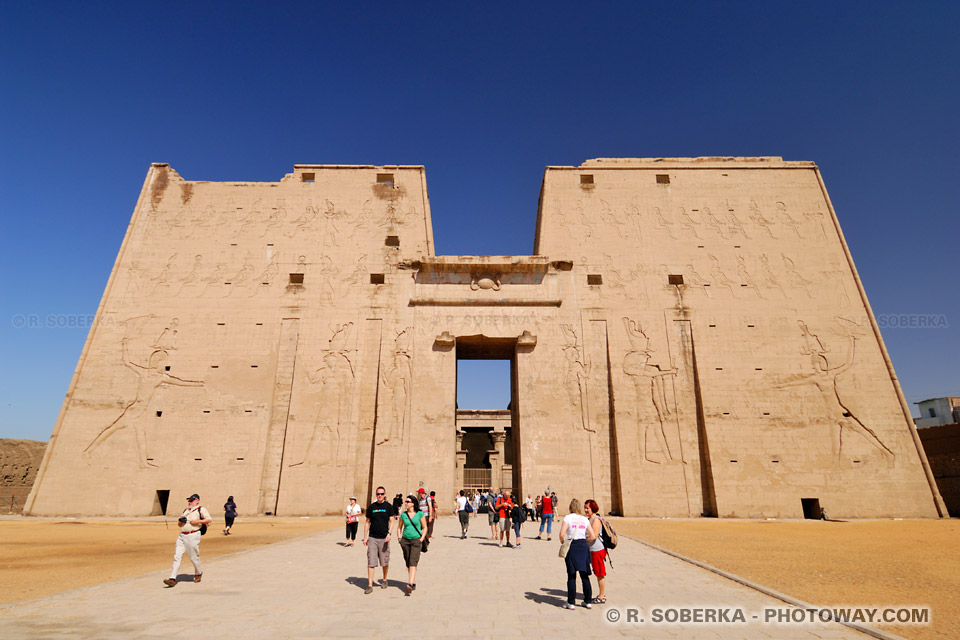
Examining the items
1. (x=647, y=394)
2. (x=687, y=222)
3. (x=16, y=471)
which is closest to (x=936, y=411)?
(x=687, y=222)

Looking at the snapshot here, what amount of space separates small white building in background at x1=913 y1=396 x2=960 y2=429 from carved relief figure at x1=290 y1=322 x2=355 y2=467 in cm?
4527

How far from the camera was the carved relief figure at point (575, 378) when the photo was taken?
66.9 feet

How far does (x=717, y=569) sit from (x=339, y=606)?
601cm

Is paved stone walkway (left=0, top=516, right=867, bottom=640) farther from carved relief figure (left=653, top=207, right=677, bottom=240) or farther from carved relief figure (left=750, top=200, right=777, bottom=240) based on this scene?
carved relief figure (left=750, top=200, right=777, bottom=240)

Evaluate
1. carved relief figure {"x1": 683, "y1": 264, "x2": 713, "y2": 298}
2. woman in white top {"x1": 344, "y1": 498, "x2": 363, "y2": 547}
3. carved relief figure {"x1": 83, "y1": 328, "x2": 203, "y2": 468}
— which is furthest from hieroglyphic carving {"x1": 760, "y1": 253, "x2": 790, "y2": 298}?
carved relief figure {"x1": 83, "y1": 328, "x2": 203, "y2": 468}

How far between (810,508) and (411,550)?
1916 cm

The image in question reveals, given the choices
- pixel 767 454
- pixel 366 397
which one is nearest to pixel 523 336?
pixel 366 397

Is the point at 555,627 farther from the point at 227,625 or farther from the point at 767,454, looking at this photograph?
the point at 767,454

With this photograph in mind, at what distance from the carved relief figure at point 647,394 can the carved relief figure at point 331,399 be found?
38.0 feet

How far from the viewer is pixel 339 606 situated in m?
5.86

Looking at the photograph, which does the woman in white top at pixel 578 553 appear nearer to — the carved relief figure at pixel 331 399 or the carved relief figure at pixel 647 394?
the carved relief figure at pixel 647 394

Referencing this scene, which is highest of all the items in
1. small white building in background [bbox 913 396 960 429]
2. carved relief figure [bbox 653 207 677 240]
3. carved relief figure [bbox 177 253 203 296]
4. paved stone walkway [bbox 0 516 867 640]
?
carved relief figure [bbox 653 207 677 240]

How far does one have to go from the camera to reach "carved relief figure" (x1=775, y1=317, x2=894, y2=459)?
20.0 meters

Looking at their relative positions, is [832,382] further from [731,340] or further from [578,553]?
[578,553]
